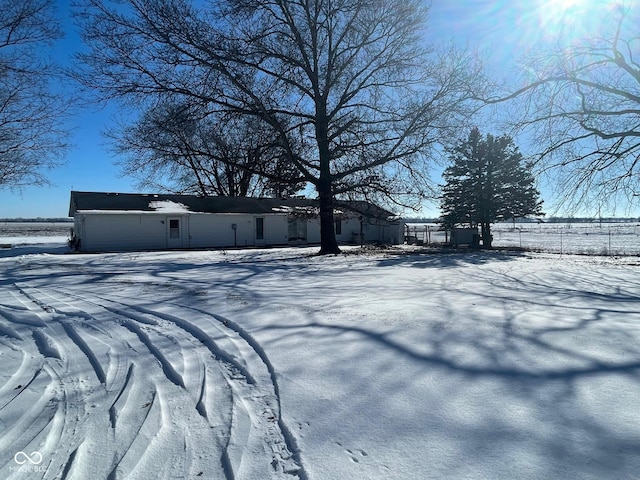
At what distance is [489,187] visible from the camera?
81.5 ft

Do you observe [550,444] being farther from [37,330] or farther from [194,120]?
[194,120]

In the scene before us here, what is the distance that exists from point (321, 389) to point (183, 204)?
24.1 meters

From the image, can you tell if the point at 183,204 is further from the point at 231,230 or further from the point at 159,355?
the point at 159,355

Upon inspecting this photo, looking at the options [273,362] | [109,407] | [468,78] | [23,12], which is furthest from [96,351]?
[468,78]

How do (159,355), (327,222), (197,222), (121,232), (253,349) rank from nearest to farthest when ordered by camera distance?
(159,355) → (253,349) → (327,222) → (121,232) → (197,222)

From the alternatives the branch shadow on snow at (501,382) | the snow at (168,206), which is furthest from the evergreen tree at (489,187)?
the branch shadow on snow at (501,382)

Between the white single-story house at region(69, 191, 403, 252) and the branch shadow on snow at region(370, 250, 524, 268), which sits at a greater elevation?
the white single-story house at region(69, 191, 403, 252)

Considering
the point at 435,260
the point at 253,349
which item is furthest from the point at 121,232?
the point at 253,349

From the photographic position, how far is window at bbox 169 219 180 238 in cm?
2353

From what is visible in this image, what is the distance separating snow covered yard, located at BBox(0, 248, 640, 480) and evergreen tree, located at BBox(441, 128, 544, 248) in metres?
19.5

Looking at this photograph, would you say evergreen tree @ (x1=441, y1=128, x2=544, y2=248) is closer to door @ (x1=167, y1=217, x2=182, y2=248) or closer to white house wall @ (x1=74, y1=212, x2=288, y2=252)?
white house wall @ (x1=74, y1=212, x2=288, y2=252)

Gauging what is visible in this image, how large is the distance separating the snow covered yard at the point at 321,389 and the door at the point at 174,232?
57.5 feet

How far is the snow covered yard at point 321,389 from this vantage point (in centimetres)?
222

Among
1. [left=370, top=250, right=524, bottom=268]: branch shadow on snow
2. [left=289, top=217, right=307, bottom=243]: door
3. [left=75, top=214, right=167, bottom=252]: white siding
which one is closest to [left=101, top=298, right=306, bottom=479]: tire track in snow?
[left=370, top=250, right=524, bottom=268]: branch shadow on snow
